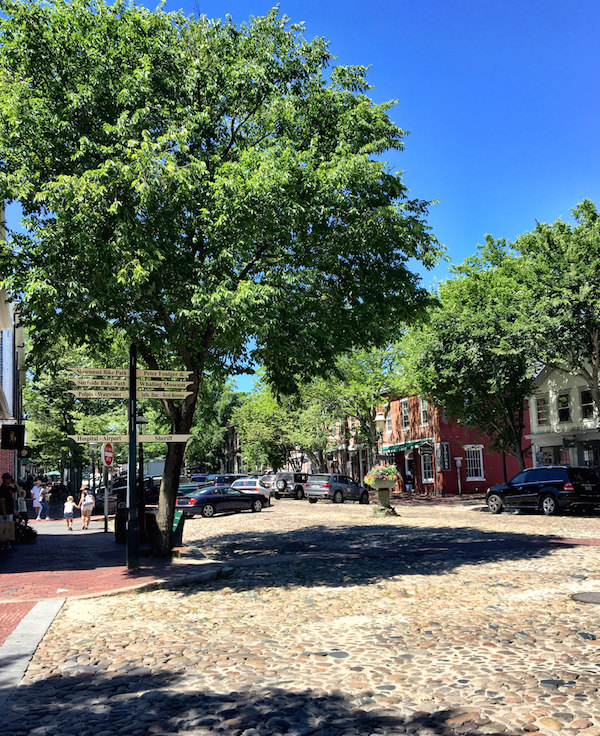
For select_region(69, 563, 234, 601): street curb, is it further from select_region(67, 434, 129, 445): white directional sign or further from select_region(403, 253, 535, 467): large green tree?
select_region(403, 253, 535, 467): large green tree

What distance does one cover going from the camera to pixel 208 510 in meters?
28.5

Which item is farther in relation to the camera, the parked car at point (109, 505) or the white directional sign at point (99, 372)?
the parked car at point (109, 505)

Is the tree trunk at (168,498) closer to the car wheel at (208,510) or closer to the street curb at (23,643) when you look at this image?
the street curb at (23,643)

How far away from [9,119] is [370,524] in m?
16.0

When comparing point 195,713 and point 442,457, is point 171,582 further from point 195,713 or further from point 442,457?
point 442,457

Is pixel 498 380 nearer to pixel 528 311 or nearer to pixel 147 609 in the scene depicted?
pixel 528 311

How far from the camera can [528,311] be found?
26.1m

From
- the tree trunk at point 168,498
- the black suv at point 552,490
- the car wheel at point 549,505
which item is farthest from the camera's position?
the car wheel at point 549,505

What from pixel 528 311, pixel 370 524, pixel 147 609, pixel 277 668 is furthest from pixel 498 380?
pixel 277 668

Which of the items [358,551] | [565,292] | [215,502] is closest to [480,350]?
[565,292]

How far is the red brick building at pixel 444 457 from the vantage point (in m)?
42.8

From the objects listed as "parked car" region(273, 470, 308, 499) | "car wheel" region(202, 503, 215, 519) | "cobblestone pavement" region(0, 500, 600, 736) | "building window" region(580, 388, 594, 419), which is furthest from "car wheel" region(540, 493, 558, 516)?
"parked car" region(273, 470, 308, 499)


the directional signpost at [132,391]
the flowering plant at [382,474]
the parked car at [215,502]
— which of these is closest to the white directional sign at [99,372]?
the directional signpost at [132,391]

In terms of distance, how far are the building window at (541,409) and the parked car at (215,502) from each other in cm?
1605
